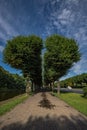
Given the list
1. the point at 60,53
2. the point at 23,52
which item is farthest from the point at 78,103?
the point at 60,53

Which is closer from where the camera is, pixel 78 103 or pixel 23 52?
pixel 78 103

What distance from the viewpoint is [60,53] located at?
1515 inches

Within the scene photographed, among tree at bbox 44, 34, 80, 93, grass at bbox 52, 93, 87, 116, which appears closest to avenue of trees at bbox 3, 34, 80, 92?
tree at bbox 44, 34, 80, 93

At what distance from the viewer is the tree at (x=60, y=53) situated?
38078 millimetres

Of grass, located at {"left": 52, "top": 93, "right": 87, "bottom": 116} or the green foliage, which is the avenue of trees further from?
grass, located at {"left": 52, "top": 93, "right": 87, "bottom": 116}

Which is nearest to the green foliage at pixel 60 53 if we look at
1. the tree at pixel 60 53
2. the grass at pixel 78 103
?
the tree at pixel 60 53

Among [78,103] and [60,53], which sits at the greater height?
[60,53]

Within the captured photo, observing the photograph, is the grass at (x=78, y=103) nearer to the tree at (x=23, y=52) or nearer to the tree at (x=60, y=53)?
the tree at (x=23, y=52)

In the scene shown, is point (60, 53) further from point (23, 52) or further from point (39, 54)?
point (23, 52)

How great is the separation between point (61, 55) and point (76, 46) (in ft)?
13.4

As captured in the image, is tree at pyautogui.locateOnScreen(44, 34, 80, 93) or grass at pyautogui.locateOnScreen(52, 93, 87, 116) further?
tree at pyautogui.locateOnScreen(44, 34, 80, 93)

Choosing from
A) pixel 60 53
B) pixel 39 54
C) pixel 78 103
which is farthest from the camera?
pixel 39 54

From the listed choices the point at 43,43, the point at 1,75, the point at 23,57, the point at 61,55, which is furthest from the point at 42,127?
the point at 1,75

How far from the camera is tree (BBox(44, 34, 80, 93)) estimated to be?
125 feet
